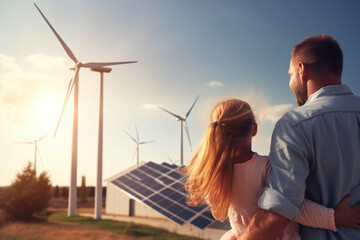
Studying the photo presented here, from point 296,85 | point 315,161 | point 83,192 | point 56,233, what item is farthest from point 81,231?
point 83,192

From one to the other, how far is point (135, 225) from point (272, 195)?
3010 centimetres

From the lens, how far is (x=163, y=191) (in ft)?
110

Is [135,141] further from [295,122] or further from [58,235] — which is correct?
[295,122]

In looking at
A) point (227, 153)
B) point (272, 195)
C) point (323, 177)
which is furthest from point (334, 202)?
point (227, 153)

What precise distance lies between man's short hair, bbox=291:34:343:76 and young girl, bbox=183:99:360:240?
642 millimetres

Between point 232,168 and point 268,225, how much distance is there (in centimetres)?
61

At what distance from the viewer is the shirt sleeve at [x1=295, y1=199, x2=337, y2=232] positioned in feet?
8.05

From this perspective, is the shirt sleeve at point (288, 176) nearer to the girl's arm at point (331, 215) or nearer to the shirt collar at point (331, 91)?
the girl's arm at point (331, 215)

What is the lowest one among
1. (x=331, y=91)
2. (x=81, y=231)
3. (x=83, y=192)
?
(x=81, y=231)

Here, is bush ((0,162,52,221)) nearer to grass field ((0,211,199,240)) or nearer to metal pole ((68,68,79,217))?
grass field ((0,211,199,240))

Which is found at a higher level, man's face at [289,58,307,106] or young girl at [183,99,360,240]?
man's face at [289,58,307,106]

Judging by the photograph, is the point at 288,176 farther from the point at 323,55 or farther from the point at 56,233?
the point at 56,233

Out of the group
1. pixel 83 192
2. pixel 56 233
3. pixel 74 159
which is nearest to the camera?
pixel 56 233

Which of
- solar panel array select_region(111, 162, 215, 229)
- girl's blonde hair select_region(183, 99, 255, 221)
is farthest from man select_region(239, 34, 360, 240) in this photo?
solar panel array select_region(111, 162, 215, 229)
